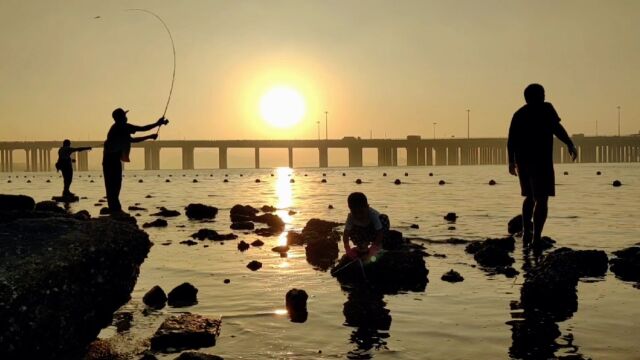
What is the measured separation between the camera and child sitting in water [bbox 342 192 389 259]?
9367 millimetres

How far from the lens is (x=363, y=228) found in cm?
987

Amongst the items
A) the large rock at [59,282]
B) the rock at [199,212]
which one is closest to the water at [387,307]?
the large rock at [59,282]

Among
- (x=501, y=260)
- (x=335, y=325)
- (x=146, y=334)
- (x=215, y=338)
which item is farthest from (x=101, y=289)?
(x=501, y=260)

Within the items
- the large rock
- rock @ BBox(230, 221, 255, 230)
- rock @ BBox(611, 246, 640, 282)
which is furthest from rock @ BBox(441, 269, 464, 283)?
rock @ BBox(230, 221, 255, 230)

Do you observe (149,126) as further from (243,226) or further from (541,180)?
(541,180)

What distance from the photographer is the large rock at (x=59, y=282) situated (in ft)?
16.0

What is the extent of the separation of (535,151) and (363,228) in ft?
13.5

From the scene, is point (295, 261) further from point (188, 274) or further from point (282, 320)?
point (282, 320)

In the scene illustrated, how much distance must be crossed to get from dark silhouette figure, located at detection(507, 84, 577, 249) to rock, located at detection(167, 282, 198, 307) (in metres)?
6.73

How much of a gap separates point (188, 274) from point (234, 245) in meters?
3.52

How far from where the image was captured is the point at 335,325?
660cm

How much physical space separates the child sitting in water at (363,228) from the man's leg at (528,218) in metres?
3.57

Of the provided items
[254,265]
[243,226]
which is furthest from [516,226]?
[254,265]

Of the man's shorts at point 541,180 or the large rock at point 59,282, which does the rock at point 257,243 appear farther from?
the large rock at point 59,282
